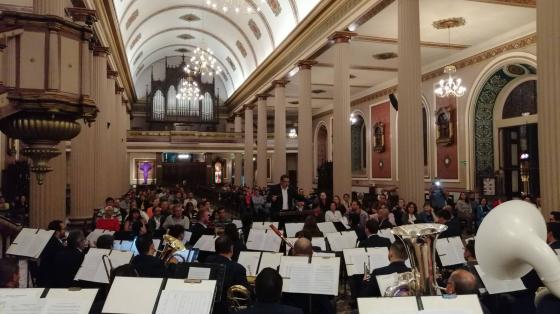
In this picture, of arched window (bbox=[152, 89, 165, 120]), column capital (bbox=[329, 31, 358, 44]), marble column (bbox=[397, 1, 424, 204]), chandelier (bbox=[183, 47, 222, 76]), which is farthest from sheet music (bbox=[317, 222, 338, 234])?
arched window (bbox=[152, 89, 165, 120])

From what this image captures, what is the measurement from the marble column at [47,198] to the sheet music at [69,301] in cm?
526

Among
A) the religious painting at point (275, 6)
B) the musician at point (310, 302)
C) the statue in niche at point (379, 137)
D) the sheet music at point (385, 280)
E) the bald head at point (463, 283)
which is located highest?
the religious painting at point (275, 6)

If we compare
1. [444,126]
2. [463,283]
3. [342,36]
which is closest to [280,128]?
[444,126]

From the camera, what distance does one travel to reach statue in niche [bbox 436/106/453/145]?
56.0ft

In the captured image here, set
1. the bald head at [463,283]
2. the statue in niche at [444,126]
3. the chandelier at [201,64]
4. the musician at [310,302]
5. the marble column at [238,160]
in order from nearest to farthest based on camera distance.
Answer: the bald head at [463,283] → the musician at [310,302] → the statue in niche at [444,126] → the chandelier at [201,64] → the marble column at [238,160]

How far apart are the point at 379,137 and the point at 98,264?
766 inches

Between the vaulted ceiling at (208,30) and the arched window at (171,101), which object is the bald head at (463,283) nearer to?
the vaulted ceiling at (208,30)

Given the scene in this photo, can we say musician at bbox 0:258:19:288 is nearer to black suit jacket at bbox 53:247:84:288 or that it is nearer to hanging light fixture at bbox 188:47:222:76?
black suit jacket at bbox 53:247:84:288

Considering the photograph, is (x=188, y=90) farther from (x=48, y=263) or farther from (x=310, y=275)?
(x=310, y=275)

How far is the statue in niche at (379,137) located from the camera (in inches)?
887

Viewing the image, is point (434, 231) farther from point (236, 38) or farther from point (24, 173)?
point (236, 38)

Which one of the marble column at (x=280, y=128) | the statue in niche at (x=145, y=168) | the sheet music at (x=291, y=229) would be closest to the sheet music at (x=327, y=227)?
the sheet music at (x=291, y=229)

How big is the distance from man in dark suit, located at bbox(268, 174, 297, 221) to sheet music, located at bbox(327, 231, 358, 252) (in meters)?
2.89

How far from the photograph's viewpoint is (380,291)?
374 cm
